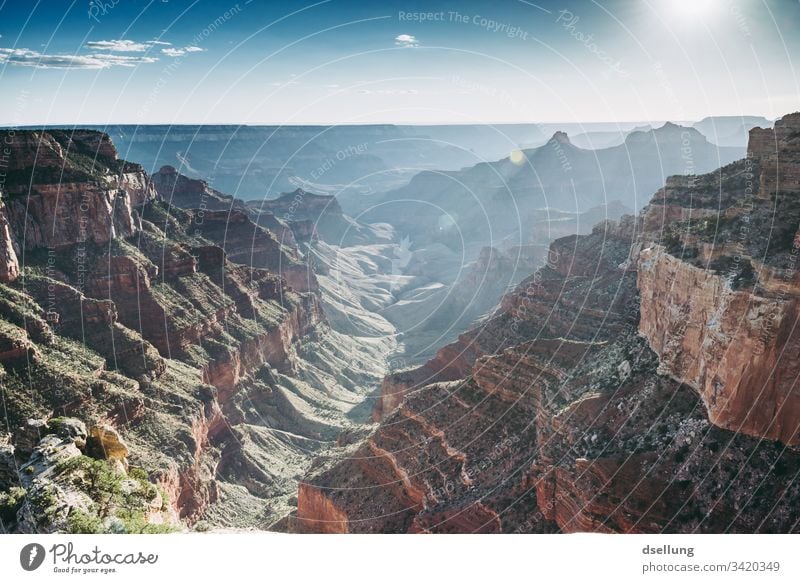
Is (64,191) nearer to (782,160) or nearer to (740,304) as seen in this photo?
(740,304)

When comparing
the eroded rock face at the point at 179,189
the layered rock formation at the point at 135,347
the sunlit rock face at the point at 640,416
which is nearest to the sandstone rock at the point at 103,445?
the layered rock formation at the point at 135,347

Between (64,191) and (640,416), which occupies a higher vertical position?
(64,191)

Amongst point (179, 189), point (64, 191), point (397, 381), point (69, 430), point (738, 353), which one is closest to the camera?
point (738, 353)

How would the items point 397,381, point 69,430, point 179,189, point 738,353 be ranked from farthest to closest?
point 179,189 < point 397,381 < point 69,430 < point 738,353

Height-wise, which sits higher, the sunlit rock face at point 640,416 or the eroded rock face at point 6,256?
the eroded rock face at point 6,256

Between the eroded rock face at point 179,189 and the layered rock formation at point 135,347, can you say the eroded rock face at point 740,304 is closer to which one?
the layered rock formation at point 135,347

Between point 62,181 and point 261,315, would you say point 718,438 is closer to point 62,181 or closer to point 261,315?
point 62,181

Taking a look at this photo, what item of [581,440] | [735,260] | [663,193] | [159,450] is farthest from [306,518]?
[663,193]

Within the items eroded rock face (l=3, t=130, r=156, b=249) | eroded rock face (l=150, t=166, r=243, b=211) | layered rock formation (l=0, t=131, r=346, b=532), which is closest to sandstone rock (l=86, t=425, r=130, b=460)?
layered rock formation (l=0, t=131, r=346, b=532)

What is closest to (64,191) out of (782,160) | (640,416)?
(640,416)

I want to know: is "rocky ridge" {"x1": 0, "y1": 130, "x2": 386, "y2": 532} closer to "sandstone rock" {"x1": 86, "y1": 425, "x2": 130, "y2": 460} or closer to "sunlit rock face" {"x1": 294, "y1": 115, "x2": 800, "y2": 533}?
"sandstone rock" {"x1": 86, "y1": 425, "x2": 130, "y2": 460}

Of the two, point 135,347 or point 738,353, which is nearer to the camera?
point 738,353
